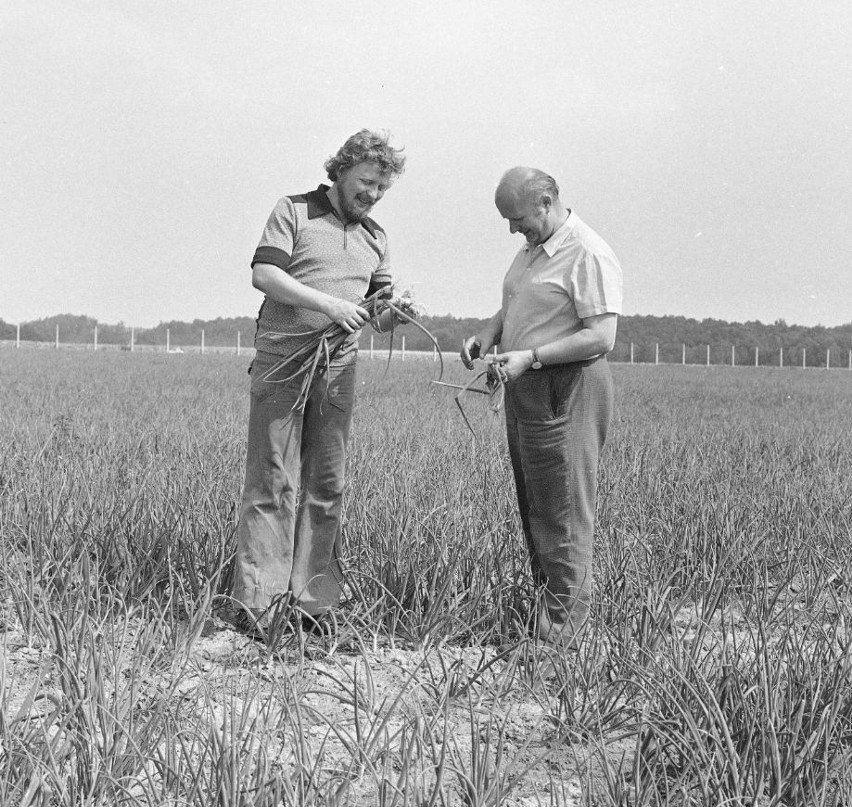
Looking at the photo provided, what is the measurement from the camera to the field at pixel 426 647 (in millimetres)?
1704

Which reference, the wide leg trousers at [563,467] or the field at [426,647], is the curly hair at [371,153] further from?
the field at [426,647]

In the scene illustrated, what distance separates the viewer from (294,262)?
273cm

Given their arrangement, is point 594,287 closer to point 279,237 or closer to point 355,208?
point 355,208

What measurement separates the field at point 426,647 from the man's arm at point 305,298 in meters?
0.79

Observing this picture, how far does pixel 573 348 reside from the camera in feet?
8.30

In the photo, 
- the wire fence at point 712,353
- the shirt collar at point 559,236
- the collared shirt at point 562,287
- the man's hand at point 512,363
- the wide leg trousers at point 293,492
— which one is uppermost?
the wire fence at point 712,353

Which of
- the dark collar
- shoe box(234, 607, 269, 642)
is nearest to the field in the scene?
shoe box(234, 607, 269, 642)

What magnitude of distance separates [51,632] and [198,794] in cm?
97

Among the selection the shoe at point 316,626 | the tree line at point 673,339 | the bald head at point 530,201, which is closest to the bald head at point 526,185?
the bald head at point 530,201

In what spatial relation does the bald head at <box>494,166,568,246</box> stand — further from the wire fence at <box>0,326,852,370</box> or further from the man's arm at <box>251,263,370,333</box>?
the wire fence at <box>0,326,852,370</box>

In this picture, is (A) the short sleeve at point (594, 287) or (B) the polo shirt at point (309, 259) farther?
(B) the polo shirt at point (309, 259)

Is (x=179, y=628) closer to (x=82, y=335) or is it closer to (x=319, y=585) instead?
(x=319, y=585)

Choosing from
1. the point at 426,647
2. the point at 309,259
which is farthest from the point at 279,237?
the point at 426,647

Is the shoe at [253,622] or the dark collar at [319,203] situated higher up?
the dark collar at [319,203]
